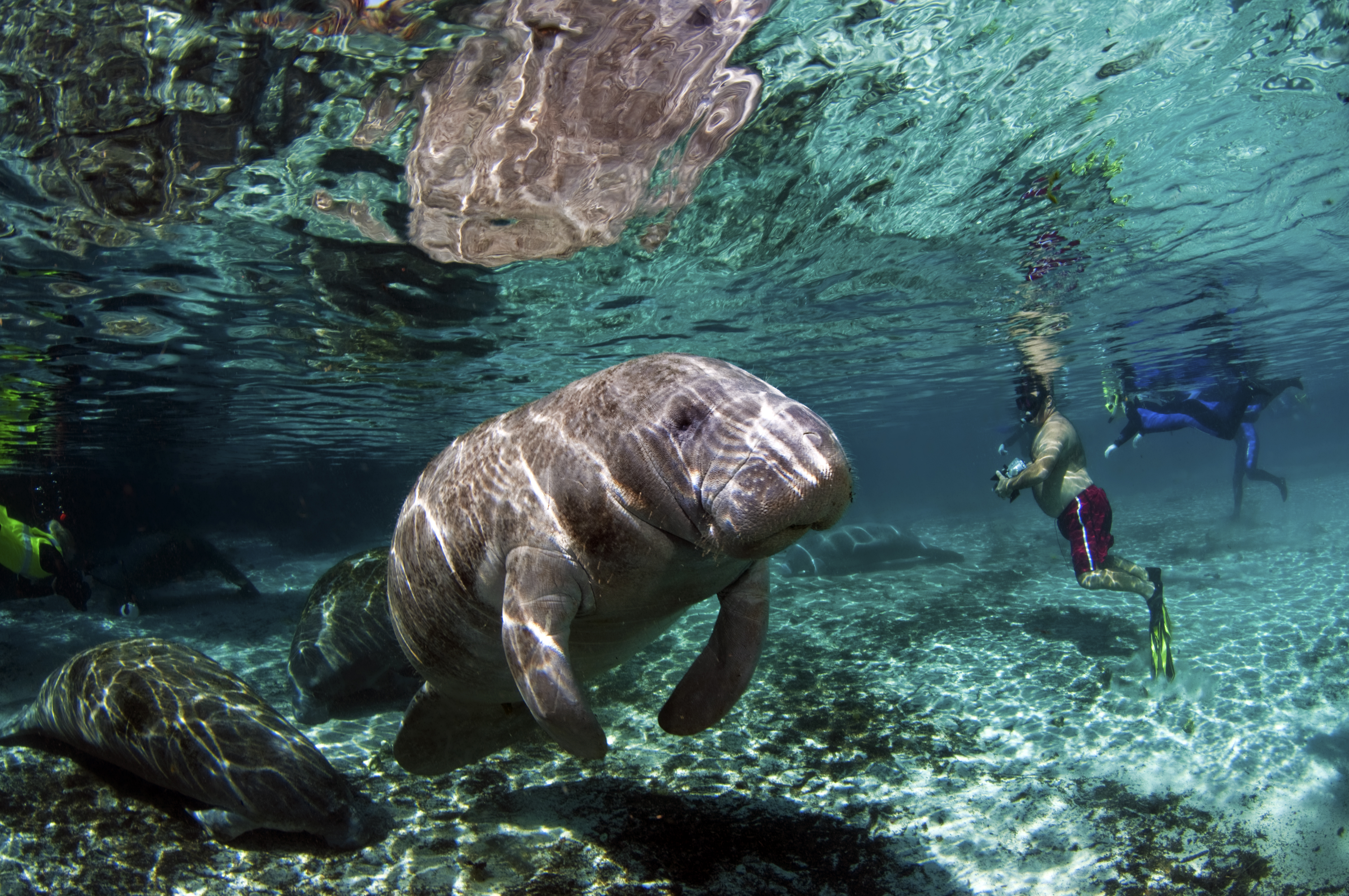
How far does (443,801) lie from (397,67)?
17.7 ft

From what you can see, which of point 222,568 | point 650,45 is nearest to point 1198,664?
point 650,45

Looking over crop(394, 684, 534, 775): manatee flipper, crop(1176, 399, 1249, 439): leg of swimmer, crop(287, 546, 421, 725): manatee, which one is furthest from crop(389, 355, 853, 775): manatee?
crop(1176, 399, 1249, 439): leg of swimmer

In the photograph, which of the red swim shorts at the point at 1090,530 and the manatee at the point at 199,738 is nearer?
the manatee at the point at 199,738

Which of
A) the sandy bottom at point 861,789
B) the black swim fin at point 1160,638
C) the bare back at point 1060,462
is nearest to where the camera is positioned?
the sandy bottom at point 861,789

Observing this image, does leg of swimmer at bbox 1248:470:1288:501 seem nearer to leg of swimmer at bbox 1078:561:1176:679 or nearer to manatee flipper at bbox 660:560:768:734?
leg of swimmer at bbox 1078:561:1176:679

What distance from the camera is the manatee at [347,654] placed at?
6602 millimetres

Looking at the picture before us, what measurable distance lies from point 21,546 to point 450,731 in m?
8.71

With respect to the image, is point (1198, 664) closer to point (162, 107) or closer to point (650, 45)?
point (650, 45)

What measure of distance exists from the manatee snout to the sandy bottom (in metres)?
2.28

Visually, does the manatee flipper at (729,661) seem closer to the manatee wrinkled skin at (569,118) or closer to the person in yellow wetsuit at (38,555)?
the manatee wrinkled skin at (569,118)

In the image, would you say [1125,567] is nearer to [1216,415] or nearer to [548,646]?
[548,646]

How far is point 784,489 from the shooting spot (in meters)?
2.00

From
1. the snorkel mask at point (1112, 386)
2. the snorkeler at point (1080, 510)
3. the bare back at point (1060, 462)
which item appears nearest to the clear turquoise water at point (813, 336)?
the snorkeler at point (1080, 510)

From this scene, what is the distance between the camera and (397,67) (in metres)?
4.88
